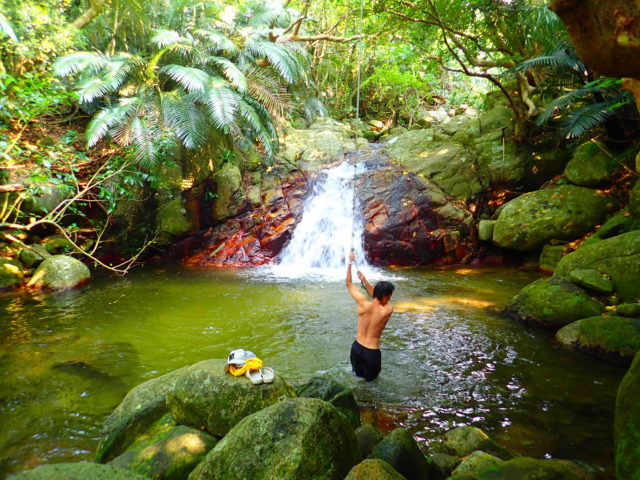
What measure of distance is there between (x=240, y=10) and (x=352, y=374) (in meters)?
14.7

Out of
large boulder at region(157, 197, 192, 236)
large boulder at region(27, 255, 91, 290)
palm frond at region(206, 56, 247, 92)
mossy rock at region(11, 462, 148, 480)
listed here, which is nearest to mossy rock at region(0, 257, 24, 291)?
large boulder at region(27, 255, 91, 290)

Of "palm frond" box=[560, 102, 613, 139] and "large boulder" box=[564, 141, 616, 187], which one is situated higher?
"palm frond" box=[560, 102, 613, 139]

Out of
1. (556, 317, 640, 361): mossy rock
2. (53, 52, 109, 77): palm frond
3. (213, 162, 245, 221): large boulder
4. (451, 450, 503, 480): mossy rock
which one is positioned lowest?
(451, 450, 503, 480): mossy rock

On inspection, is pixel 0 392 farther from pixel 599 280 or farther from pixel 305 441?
pixel 599 280

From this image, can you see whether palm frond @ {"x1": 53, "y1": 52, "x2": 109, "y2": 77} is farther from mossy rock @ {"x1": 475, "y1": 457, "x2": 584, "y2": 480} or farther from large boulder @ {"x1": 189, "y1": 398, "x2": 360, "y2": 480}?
mossy rock @ {"x1": 475, "y1": 457, "x2": 584, "y2": 480}

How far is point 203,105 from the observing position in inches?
445

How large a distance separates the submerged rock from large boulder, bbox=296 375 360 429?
101 centimetres

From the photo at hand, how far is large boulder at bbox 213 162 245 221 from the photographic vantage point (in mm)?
12859

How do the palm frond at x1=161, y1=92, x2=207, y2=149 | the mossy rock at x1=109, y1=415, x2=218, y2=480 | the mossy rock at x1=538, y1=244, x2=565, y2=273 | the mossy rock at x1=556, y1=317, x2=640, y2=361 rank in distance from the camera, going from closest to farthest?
the mossy rock at x1=109, y1=415, x2=218, y2=480
the mossy rock at x1=556, y1=317, x2=640, y2=361
the mossy rock at x1=538, y1=244, x2=565, y2=273
the palm frond at x1=161, y1=92, x2=207, y2=149

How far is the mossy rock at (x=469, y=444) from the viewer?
9.72 feet

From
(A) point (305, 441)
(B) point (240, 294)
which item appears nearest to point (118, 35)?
(B) point (240, 294)

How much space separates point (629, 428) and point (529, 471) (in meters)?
0.61

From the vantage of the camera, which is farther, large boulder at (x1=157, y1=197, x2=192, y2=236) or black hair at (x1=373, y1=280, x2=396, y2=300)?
large boulder at (x1=157, y1=197, x2=192, y2=236)

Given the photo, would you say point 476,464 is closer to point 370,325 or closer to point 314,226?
point 370,325
